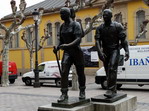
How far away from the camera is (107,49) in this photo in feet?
24.0

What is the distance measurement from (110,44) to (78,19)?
951 inches

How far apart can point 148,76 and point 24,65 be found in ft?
77.9

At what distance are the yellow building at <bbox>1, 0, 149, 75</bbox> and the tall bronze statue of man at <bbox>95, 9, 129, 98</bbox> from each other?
17963 mm

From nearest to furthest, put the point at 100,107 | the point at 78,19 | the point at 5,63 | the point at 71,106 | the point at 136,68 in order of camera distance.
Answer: the point at 71,106 < the point at 100,107 < the point at 136,68 < the point at 5,63 < the point at 78,19

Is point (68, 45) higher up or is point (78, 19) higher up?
point (78, 19)

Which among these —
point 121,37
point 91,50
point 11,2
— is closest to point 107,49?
point 121,37

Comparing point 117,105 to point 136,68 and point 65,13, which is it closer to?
point 65,13

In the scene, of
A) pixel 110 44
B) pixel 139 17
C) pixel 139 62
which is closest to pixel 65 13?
pixel 110 44

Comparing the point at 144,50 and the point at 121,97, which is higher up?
the point at 144,50

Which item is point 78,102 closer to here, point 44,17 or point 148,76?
point 148,76

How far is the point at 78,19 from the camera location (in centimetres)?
3114

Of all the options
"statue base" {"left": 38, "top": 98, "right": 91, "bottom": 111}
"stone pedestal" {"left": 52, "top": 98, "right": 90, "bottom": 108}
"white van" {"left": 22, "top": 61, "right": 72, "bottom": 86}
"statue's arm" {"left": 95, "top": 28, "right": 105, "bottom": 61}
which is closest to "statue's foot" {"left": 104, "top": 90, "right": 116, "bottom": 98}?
"statue base" {"left": 38, "top": 98, "right": 91, "bottom": 111}

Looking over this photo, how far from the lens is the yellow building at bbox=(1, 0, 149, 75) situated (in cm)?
2747

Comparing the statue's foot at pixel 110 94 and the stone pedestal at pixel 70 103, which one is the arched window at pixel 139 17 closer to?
the statue's foot at pixel 110 94
